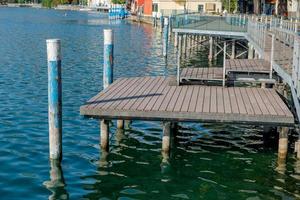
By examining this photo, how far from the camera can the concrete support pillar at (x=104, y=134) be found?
16.1 meters

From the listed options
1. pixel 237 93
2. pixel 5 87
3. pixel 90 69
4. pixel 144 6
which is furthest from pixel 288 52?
pixel 144 6

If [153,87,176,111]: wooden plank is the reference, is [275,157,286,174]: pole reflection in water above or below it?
below

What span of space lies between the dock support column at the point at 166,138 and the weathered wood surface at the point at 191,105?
1.66 feet

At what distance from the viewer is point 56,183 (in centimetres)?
1418

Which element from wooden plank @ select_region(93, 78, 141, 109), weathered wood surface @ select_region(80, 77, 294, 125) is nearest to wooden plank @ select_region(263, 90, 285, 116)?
weathered wood surface @ select_region(80, 77, 294, 125)

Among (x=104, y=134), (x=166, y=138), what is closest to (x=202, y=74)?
(x=166, y=138)

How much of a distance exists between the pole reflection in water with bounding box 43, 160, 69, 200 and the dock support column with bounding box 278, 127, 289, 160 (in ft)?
19.2

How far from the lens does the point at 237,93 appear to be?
17.7 m

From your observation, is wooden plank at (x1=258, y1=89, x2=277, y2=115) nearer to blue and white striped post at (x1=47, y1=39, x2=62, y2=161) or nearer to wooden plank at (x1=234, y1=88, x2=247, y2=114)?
wooden plank at (x1=234, y1=88, x2=247, y2=114)


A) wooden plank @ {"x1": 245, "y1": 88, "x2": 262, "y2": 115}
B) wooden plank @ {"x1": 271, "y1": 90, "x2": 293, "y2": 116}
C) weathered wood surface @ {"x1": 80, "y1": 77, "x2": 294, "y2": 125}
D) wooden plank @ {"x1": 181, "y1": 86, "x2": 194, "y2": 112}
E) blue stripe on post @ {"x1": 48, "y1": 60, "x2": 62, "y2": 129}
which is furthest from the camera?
wooden plank @ {"x1": 181, "y1": 86, "x2": 194, "y2": 112}

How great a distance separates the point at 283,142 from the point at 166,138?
318cm

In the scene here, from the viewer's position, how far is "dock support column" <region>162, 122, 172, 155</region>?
15344mm

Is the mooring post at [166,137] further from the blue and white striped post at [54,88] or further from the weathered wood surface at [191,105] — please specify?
the blue and white striped post at [54,88]

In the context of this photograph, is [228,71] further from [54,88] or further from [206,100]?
[54,88]
